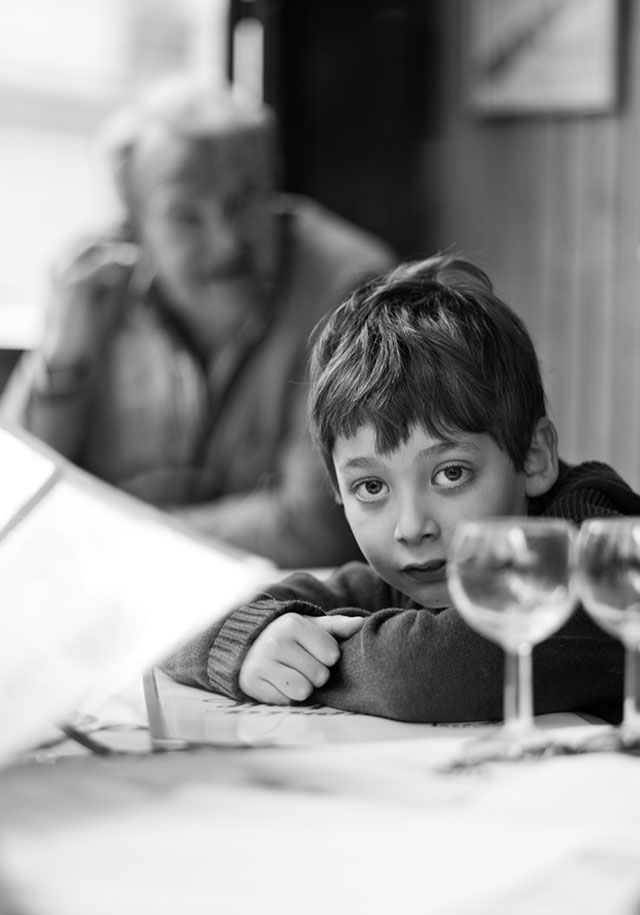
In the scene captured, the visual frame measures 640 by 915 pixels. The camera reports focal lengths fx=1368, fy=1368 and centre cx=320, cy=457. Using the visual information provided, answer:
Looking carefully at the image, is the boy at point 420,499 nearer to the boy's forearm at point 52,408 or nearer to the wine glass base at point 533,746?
the wine glass base at point 533,746

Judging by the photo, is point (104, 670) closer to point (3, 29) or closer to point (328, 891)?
point (328, 891)

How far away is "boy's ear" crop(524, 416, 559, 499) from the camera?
4.34ft

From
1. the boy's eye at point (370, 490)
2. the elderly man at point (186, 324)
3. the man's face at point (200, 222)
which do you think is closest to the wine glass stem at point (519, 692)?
the boy's eye at point (370, 490)

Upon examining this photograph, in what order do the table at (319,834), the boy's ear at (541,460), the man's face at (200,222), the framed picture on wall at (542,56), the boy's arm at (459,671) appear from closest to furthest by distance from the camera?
the table at (319,834) < the boy's arm at (459,671) < the boy's ear at (541,460) < the man's face at (200,222) < the framed picture on wall at (542,56)

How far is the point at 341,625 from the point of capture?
1.16 metres

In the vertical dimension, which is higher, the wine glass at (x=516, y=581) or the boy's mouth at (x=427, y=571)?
the wine glass at (x=516, y=581)

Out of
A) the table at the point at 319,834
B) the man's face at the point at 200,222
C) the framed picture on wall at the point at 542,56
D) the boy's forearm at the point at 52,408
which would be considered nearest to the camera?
the table at the point at 319,834

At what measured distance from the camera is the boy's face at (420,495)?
119cm

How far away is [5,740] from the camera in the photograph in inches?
33.4

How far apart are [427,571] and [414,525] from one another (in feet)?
0.22

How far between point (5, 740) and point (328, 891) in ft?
0.95

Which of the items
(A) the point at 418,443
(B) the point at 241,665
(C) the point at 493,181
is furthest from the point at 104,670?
(C) the point at 493,181

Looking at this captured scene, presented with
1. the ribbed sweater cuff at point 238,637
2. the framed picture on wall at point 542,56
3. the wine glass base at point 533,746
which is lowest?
the ribbed sweater cuff at point 238,637

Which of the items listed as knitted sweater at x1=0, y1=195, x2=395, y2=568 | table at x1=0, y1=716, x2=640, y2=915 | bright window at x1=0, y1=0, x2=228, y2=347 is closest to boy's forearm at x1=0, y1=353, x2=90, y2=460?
knitted sweater at x1=0, y1=195, x2=395, y2=568
